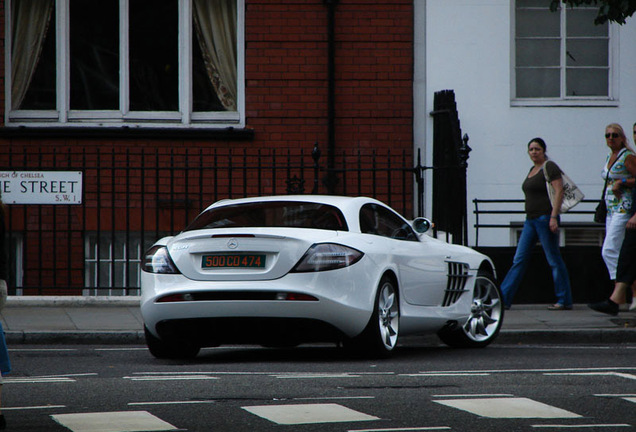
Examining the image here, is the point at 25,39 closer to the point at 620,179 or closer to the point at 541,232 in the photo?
the point at 541,232

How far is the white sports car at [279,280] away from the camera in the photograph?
8.96m

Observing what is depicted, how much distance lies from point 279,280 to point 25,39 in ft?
31.0

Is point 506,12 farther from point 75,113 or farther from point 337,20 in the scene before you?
point 75,113

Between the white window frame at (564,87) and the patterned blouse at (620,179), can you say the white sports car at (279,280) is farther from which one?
the white window frame at (564,87)

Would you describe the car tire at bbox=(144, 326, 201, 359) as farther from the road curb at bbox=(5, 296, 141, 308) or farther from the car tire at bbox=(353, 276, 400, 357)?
the road curb at bbox=(5, 296, 141, 308)

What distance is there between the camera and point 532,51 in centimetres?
1741

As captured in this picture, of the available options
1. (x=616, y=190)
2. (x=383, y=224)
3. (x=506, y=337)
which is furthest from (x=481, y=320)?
(x=616, y=190)

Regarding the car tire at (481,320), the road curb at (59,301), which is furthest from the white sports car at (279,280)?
the road curb at (59,301)

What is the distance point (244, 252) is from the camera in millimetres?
9047

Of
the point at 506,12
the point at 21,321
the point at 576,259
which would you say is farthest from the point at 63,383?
the point at 506,12

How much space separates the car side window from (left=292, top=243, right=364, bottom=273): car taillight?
534 mm

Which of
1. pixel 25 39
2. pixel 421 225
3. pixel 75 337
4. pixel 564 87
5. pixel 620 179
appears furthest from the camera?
pixel 564 87

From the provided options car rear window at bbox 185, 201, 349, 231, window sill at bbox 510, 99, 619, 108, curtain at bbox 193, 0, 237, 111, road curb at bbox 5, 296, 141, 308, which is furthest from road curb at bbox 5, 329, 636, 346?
curtain at bbox 193, 0, 237, 111

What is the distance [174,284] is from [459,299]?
274 centimetres
